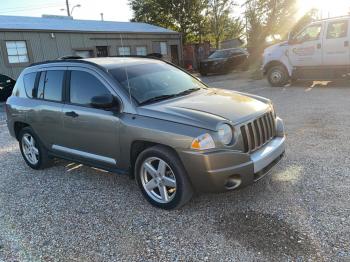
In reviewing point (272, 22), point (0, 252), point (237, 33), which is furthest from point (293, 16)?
point (0, 252)

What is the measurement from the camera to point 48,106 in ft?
16.2

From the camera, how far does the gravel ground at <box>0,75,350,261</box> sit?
3.07 m

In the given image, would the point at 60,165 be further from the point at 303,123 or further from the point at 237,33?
the point at 237,33

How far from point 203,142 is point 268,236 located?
3.50 ft

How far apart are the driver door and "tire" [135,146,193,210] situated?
9331 mm

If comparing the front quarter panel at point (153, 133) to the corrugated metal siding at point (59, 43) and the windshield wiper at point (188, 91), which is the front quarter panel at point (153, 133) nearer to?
the windshield wiper at point (188, 91)

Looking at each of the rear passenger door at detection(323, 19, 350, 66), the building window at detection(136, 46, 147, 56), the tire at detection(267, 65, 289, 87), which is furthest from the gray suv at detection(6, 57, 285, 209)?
the building window at detection(136, 46, 147, 56)

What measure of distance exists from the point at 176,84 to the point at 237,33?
42.3m

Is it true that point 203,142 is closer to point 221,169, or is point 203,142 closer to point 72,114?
point 221,169

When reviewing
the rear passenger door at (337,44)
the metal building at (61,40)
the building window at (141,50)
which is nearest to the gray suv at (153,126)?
the rear passenger door at (337,44)

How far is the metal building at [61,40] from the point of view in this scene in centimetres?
1820

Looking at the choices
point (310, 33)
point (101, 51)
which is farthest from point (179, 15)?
point (310, 33)

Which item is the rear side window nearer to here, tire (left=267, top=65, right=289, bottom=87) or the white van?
the white van

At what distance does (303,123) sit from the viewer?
7.20 metres
